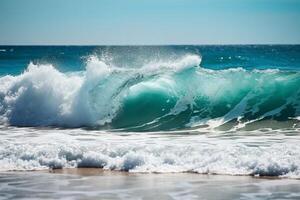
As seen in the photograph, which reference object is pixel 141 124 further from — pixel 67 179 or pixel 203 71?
pixel 67 179

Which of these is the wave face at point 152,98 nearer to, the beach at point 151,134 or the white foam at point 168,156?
the beach at point 151,134

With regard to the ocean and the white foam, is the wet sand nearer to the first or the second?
the white foam

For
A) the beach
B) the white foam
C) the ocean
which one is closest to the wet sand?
the beach

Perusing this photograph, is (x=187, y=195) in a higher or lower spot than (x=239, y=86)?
lower

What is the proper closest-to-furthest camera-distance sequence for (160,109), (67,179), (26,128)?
(67,179)
(26,128)
(160,109)

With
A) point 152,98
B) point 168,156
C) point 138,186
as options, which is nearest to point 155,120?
point 152,98

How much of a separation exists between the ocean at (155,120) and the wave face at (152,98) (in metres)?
0.03

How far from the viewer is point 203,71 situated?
18688 mm

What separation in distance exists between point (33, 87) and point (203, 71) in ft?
19.6

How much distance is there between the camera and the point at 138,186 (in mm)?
8836

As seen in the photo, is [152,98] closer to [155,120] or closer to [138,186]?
[155,120]

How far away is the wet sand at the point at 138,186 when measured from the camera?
817cm

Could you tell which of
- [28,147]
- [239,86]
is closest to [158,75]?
[239,86]

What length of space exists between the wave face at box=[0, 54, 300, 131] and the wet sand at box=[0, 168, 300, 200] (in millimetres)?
5588
